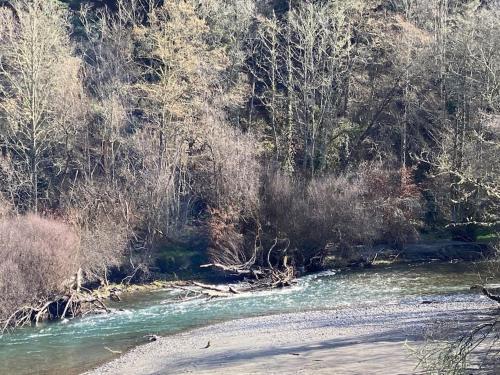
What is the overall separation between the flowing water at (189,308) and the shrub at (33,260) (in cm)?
186

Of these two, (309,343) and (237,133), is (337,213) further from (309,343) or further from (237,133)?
(309,343)

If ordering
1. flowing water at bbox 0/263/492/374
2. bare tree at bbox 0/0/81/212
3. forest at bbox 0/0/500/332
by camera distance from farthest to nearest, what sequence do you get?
bare tree at bbox 0/0/81/212, forest at bbox 0/0/500/332, flowing water at bbox 0/263/492/374

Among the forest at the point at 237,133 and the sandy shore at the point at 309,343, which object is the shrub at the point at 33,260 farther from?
the sandy shore at the point at 309,343

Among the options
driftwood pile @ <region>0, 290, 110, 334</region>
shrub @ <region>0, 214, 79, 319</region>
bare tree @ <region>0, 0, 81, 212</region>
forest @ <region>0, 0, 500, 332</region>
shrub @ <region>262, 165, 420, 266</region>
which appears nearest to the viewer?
driftwood pile @ <region>0, 290, 110, 334</region>

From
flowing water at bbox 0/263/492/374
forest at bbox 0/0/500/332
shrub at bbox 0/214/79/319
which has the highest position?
forest at bbox 0/0/500/332

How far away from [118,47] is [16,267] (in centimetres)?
2593

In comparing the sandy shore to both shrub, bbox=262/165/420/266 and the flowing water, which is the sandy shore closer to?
the flowing water

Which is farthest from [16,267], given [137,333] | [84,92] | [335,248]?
[84,92]

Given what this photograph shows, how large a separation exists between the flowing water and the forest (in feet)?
9.05

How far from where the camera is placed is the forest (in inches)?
1401

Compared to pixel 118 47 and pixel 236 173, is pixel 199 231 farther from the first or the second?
pixel 118 47

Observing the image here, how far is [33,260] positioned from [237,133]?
17.2 m

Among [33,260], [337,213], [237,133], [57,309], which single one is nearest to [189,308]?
[57,309]

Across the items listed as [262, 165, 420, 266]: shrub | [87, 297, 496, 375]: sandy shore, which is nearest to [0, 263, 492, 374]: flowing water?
[87, 297, 496, 375]: sandy shore
